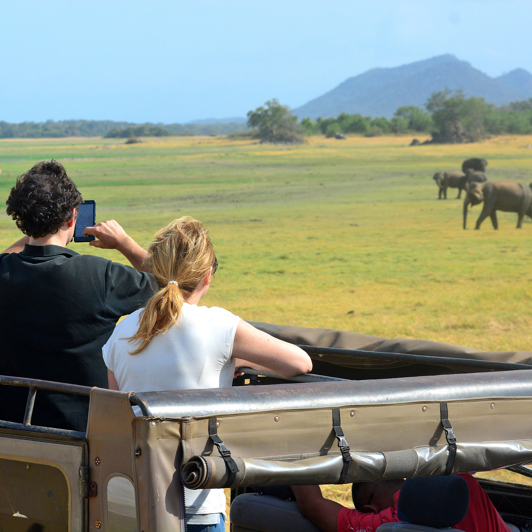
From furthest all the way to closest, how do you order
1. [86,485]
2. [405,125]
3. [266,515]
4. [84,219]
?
[405,125], [84,219], [266,515], [86,485]

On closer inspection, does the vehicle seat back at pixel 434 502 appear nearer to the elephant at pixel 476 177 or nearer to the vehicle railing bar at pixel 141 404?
the vehicle railing bar at pixel 141 404

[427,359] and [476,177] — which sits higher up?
[476,177]

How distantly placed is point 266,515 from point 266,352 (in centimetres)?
65

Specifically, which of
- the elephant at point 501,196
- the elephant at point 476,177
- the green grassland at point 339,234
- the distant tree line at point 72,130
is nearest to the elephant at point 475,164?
the green grassland at point 339,234

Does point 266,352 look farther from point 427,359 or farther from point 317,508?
point 427,359

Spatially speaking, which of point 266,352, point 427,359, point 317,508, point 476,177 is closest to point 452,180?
point 476,177

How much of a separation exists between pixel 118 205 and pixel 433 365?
2473cm

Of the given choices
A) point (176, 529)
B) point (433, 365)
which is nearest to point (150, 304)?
point (176, 529)

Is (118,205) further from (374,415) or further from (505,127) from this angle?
(505,127)

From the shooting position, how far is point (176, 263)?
204cm

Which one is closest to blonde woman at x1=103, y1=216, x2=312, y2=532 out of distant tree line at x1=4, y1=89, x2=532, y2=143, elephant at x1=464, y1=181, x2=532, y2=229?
elephant at x1=464, y1=181, x2=532, y2=229

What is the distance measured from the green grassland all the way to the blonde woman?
608 cm

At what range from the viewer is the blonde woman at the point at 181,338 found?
6.34 ft

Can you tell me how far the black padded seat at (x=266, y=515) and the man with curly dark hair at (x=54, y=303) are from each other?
2.00ft
